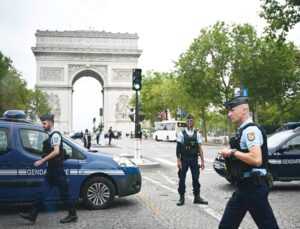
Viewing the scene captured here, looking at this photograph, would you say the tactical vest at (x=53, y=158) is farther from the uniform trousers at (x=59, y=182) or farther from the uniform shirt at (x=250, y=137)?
the uniform shirt at (x=250, y=137)

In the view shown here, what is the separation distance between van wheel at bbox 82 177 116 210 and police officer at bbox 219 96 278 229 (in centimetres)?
414

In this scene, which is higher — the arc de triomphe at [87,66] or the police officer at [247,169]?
the arc de triomphe at [87,66]

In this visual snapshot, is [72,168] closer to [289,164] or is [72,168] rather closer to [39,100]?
[289,164]

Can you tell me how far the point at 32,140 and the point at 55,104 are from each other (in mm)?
66420

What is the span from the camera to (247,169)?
4.48 meters

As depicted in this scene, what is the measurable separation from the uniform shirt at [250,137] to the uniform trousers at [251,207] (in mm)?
389

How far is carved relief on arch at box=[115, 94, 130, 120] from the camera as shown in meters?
74.6

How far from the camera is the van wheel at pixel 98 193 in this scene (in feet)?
27.6

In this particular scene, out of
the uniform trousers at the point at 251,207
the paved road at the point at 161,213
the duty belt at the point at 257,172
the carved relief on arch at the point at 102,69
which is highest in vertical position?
the carved relief on arch at the point at 102,69

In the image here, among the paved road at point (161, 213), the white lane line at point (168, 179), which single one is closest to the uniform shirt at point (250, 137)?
the paved road at point (161, 213)

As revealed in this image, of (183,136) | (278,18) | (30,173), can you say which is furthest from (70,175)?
(278,18)

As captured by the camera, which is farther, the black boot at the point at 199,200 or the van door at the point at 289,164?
the van door at the point at 289,164

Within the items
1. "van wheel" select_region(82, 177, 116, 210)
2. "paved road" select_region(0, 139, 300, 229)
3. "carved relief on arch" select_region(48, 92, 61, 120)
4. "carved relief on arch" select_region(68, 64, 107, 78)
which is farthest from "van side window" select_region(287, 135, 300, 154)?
"carved relief on arch" select_region(68, 64, 107, 78)

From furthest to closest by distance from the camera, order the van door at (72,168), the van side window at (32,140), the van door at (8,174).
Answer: the van door at (72,168) < the van side window at (32,140) < the van door at (8,174)
